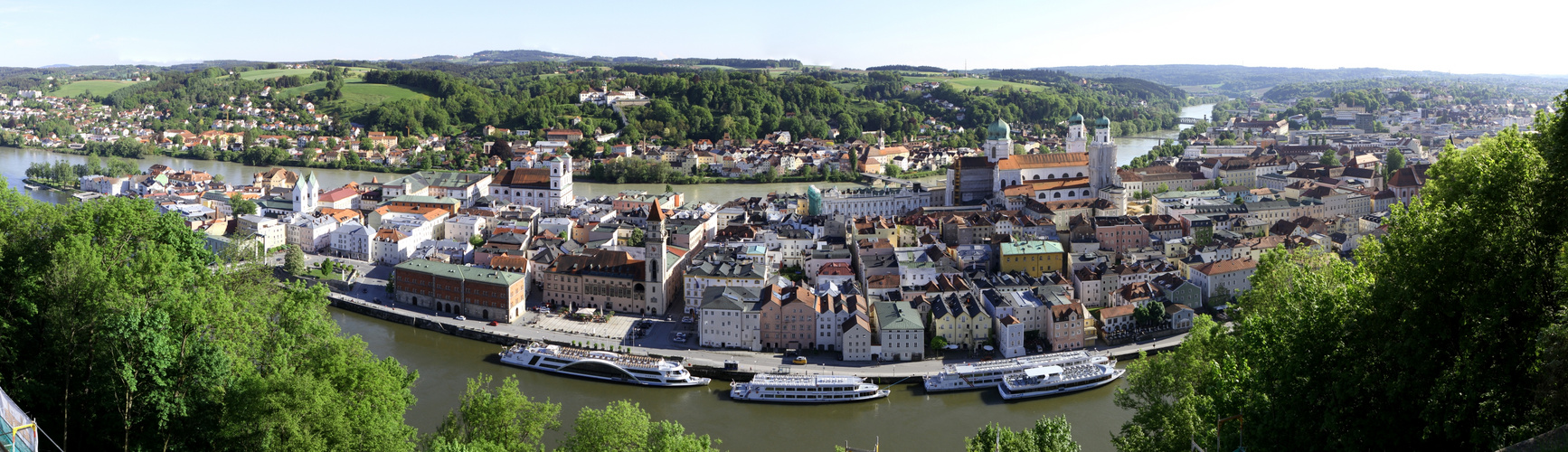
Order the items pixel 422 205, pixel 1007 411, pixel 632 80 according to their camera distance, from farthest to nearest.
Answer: pixel 632 80 → pixel 422 205 → pixel 1007 411

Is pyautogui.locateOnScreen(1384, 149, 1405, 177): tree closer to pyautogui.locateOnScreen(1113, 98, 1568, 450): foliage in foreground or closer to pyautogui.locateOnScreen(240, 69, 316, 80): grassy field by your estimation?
pyautogui.locateOnScreen(1113, 98, 1568, 450): foliage in foreground

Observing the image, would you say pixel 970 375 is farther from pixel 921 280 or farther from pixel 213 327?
pixel 213 327

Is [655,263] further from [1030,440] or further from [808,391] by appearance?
[1030,440]

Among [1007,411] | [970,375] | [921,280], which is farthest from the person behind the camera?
[921,280]

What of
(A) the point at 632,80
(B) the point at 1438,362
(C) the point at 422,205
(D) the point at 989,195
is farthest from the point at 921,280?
(A) the point at 632,80

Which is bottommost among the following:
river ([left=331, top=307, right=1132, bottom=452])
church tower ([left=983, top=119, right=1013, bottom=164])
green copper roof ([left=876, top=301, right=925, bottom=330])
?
river ([left=331, top=307, right=1132, bottom=452])

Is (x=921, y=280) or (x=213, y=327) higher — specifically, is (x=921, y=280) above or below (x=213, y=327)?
below

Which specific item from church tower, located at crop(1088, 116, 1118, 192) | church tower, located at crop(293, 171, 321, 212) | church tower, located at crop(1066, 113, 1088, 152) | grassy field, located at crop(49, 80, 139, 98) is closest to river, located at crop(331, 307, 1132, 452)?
church tower, located at crop(293, 171, 321, 212)

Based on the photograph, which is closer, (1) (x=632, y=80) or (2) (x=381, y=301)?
(2) (x=381, y=301)
